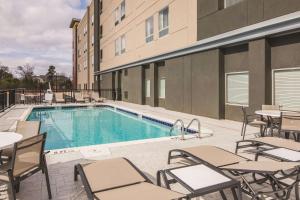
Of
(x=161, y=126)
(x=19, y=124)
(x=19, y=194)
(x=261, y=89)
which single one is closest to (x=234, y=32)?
(x=261, y=89)

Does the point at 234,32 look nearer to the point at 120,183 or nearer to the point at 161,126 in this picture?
the point at 161,126

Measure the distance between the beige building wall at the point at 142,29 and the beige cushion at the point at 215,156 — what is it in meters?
9.31

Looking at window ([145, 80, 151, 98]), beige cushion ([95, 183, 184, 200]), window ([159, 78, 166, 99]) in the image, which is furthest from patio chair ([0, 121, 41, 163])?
window ([145, 80, 151, 98])

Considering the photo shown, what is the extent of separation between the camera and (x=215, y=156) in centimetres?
397

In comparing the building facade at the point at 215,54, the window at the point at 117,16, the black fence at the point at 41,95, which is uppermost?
the window at the point at 117,16

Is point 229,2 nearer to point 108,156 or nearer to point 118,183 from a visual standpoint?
point 108,156

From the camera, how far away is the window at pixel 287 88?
8.47 metres

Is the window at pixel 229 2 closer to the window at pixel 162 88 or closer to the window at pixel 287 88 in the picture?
the window at pixel 287 88

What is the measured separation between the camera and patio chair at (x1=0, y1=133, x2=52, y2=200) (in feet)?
10.0

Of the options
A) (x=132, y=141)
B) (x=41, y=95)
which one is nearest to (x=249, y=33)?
(x=132, y=141)

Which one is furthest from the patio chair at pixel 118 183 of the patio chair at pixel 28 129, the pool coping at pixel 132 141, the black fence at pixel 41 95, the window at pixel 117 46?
the window at pixel 117 46

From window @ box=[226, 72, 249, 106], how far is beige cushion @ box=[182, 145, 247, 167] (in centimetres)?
669

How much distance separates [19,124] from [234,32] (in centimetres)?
801

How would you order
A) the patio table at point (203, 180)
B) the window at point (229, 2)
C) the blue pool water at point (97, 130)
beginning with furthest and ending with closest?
the window at point (229, 2) < the blue pool water at point (97, 130) < the patio table at point (203, 180)
